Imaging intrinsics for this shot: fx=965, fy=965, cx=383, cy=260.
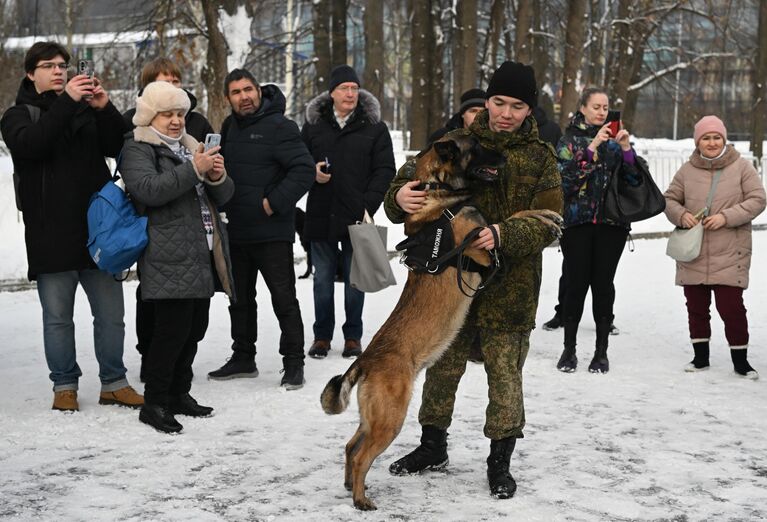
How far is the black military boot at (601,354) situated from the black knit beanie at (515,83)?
125 inches

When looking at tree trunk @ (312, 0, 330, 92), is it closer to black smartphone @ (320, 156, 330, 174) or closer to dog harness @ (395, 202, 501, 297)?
black smartphone @ (320, 156, 330, 174)

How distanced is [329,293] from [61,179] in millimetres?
2453

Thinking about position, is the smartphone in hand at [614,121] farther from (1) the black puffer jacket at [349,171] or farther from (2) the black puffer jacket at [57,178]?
(2) the black puffer jacket at [57,178]

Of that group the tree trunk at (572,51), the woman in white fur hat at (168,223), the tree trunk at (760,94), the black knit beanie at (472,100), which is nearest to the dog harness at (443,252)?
the woman in white fur hat at (168,223)

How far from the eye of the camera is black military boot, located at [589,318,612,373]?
22.4ft

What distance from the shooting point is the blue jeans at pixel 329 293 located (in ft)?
23.8

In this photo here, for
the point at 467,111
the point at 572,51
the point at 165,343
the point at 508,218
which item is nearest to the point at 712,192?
the point at 467,111

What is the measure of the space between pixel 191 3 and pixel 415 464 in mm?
16856

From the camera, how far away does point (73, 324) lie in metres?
5.55

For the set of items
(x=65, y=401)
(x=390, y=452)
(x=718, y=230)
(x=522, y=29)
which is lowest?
(x=390, y=452)

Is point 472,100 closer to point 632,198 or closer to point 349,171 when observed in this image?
point 349,171

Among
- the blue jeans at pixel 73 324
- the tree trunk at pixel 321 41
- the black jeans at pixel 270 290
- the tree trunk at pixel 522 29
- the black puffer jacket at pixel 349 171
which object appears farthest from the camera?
the tree trunk at pixel 522 29

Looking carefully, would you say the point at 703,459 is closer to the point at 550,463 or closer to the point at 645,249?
the point at 550,463

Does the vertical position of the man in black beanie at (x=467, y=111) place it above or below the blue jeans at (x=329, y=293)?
above
